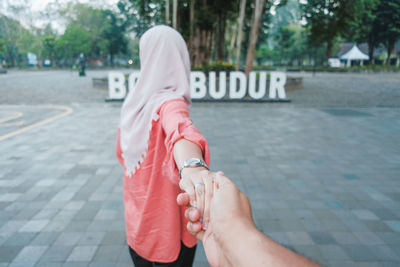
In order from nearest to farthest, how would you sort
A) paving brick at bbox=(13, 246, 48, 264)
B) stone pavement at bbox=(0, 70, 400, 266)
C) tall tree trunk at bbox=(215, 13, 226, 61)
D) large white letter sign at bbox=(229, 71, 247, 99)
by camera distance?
paving brick at bbox=(13, 246, 48, 264) → stone pavement at bbox=(0, 70, 400, 266) → large white letter sign at bbox=(229, 71, 247, 99) → tall tree trunk at bbox=(215, 13, 226, 61)

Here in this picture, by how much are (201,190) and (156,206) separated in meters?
0.78

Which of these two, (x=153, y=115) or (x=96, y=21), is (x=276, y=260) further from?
(x=96, y=21)

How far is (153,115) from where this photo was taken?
4.48 ft

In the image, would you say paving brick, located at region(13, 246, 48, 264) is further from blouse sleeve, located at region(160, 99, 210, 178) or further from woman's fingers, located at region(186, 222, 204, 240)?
woman's fingers, located at region(186, 222, 204, 240)

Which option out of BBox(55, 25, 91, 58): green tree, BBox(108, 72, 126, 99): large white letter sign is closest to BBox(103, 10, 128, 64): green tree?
BBox(55, 25, 91, 58): green tree

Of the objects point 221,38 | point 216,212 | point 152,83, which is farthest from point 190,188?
point 221,38

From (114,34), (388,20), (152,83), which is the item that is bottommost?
(152,83)

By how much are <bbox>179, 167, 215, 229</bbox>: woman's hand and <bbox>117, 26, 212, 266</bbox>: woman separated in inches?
17.5

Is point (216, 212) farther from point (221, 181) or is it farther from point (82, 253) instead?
point (82, 253)

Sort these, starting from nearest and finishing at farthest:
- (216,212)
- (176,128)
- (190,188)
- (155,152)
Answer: (216,212) < (190,188) < (176,128) < (155,152)

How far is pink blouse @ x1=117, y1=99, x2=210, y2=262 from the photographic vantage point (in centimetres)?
139

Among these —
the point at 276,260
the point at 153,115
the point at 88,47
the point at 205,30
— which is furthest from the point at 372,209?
the point at 88,47

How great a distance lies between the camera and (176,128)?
117cm

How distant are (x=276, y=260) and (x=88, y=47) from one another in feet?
177
